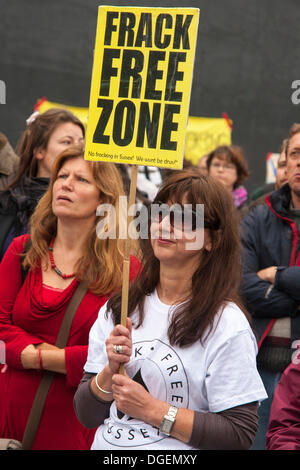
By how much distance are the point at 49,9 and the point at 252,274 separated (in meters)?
6.90

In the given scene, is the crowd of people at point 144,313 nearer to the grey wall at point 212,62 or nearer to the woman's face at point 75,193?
the woman's face at point 75,193

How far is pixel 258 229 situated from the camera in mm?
3729

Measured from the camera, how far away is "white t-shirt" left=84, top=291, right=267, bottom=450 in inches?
82.4

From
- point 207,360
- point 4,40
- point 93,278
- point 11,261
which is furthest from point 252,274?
point 4,40

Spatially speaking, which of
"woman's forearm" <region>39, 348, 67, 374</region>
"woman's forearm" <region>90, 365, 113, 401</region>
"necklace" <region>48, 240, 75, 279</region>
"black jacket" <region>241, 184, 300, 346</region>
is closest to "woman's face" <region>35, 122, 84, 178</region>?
"necklace" <region>48, 240, 75, 279</region>

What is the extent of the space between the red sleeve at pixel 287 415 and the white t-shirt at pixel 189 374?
0.85 ft

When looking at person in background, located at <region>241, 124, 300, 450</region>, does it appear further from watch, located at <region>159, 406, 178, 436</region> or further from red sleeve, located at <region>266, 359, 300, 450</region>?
watch, located at <region>159, 406, 178, 436</region>

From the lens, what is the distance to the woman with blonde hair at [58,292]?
9.18 ft

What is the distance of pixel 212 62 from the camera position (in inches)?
440

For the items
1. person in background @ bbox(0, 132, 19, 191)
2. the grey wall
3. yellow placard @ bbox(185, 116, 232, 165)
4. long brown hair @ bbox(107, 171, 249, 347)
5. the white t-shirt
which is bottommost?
the white t-shirt

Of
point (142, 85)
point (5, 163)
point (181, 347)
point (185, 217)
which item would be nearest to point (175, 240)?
point (185, 217)

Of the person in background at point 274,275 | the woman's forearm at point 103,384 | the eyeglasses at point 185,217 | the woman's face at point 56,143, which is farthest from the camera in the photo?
the woman's face at point 56,143

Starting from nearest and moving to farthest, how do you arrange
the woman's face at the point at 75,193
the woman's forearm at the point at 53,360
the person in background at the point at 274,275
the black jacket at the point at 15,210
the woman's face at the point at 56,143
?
the woman's forearm at the point at 53,360 → the woman's face at the point at 75,193 → the person in background at the point at 274,275 → the black jacket at the point at 15,210 → the woman's face at the point at 56,143

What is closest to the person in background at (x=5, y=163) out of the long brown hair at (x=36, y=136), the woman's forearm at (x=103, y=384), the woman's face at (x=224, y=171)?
the long brown hair at (x=36, y=136)
